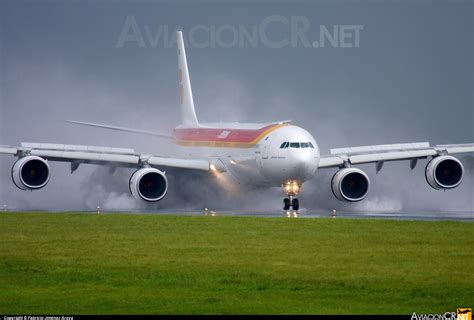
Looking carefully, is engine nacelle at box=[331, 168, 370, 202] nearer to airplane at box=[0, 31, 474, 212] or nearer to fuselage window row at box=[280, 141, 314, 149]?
airplane at box=[0, 31, 474, 212]

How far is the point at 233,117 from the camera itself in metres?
73.2

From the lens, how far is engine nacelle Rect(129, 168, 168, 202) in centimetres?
5338

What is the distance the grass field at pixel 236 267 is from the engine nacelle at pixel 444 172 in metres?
12.7

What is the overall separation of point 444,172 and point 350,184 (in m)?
3.96

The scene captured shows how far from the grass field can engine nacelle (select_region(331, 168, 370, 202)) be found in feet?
35.2

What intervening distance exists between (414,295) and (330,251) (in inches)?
298

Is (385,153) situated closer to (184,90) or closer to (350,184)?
(350,184)

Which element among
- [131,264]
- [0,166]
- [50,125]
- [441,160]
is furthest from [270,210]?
[131,264]

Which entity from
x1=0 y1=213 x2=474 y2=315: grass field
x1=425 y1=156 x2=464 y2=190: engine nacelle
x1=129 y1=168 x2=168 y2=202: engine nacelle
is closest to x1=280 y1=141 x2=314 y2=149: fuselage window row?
x1=129 y1=168 x2=168 y2=202: engine nacelle

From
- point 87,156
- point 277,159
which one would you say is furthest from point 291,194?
point 87,156

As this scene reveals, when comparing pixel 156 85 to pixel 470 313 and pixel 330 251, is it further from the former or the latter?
pixel 470 313

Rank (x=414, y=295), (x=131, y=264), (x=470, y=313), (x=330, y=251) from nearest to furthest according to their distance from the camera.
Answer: (x=470, y=313)
(x=414, y=295)
(x=131, y=264)
(x=330, y=251)

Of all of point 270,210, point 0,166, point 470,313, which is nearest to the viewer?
point 470,313

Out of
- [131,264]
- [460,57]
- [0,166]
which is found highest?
[460,57]
